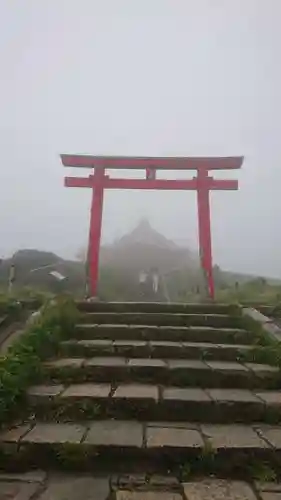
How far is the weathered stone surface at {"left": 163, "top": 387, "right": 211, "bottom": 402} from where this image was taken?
3.17 metres

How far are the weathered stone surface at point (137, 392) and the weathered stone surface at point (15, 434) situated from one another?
69 cm

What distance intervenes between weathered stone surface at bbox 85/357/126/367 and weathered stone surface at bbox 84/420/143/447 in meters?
0.74

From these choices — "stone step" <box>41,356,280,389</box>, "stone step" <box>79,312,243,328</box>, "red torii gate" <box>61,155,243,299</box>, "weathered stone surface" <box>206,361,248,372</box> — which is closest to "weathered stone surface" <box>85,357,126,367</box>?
"stone step" <box>41,356,280,389</box>

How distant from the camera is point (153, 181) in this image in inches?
374

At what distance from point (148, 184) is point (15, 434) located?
7382 mm

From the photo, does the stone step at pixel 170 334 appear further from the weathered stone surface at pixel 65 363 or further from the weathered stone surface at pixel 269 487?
the weathered stone surface at pixel 269 487

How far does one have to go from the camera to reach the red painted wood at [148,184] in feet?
30.9

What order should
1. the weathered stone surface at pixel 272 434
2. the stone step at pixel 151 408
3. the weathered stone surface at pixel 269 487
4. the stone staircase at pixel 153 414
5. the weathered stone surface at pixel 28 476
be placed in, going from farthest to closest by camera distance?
1. the stone step at pixel 151 408
2. the weathered stone surface at pixel 272 434
3. the stone staircase at pixel 153 414
4. the weathered stone surface at pixel 28 476
5. the weathered stone surface at pixel 269 487

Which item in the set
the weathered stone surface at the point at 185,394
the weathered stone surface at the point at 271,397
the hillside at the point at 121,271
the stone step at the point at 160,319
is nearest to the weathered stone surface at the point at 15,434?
the weathered stone surface at the point at 185,394

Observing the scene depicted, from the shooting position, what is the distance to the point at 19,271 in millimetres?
13906

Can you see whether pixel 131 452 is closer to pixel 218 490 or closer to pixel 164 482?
pixel 164 482

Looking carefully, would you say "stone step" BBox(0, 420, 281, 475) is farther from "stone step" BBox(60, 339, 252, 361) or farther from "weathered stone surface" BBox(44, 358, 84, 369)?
"stone step" BBox(60, 339, 252, 361)

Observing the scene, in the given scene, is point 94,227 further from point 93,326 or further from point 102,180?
point 93,326

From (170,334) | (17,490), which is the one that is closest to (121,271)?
(170,334)
